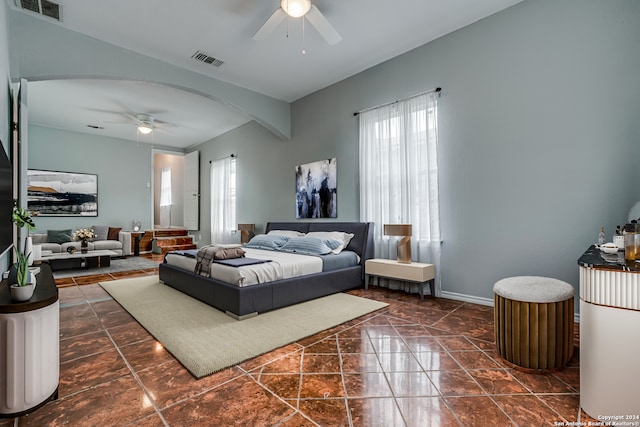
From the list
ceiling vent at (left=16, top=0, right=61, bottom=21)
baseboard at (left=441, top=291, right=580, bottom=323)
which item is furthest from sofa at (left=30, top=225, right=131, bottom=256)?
baseboard at (left=441, top=291, right=580, bottom=323)

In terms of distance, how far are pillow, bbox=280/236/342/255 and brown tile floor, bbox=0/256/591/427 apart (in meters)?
1.56

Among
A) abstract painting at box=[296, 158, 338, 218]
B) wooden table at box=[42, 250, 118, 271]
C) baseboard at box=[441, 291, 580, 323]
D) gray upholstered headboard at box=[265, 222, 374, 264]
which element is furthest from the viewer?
wooden table at box=[42, 250, 118, 271]

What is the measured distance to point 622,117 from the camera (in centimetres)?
261

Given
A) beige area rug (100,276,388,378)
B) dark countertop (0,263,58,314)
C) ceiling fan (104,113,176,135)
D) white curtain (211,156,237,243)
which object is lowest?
beige area rug (100,276,388,378)

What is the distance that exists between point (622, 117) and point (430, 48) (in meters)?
2.19

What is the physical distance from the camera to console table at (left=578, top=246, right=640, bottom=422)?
1.37 meters

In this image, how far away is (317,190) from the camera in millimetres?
5344

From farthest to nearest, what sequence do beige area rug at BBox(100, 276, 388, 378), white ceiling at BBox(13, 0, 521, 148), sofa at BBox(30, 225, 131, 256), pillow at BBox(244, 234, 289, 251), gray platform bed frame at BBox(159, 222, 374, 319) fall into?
1. sofa at BBox(30, 225, 131, 256)
2. pillow at BBox(244, 234, 289, 251)
3. white ceiling at BBox(13, 0, 521, 148)
4. gray platform bed frame at BBox(159, 222, 374, 319)
5. beige area rug at BBox(100, 276, 388, 378)

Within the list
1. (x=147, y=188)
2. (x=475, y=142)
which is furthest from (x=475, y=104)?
(x=147, y=188)

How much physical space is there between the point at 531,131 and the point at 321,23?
2407mm

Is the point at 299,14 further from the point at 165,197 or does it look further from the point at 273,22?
the point at 165,197

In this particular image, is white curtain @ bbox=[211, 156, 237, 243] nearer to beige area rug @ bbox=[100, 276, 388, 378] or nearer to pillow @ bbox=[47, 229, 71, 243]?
pillow @ bbox=[47, 229, 71, 243]

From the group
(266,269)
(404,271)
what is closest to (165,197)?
(266,269)

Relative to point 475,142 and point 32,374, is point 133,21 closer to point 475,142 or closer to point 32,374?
point 32,374
